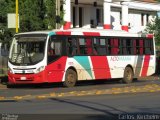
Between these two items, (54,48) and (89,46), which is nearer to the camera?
(54,48)

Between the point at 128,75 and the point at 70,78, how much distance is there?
492cm

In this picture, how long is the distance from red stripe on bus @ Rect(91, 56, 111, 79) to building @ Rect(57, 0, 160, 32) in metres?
20.1

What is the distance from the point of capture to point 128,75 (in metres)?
32.4

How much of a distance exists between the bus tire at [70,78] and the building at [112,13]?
2237 cm

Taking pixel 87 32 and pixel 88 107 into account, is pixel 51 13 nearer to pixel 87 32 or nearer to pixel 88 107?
pixel 87 32

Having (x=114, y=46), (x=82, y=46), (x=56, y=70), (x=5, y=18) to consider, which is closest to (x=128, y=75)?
(x=114, y=46)

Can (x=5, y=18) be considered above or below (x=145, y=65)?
above

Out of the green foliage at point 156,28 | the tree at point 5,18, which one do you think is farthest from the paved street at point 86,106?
the green foliage at point 156,28

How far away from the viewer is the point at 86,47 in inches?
1169

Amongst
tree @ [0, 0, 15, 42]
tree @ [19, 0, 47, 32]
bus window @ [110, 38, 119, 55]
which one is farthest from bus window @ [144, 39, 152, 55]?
tree @ [0, 0, 15, 42]

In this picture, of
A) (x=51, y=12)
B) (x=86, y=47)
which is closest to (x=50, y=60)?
(x=86, y=47)

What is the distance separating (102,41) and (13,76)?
554cm

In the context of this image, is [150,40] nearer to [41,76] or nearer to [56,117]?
[41,76]

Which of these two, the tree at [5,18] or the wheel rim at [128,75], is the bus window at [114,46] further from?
the tree at [5,18]
